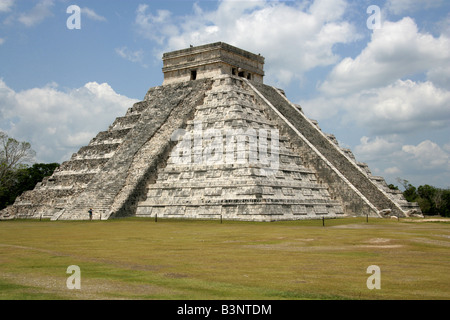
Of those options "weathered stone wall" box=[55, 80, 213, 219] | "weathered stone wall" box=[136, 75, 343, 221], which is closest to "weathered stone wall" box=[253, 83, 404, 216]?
"weathered stone wall" box=[136, 75, 343, 221]

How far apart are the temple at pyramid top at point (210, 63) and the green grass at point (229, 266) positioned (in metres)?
18.3

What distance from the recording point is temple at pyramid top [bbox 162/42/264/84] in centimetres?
3161

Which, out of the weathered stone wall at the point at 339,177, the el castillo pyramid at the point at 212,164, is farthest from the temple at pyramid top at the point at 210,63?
the weathered stone wall at the point at 339,177

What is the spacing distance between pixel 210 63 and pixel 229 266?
23.9 m

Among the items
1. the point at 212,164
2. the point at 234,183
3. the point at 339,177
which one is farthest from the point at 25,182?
the point at 339,177

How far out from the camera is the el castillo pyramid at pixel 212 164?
2359 centimetres

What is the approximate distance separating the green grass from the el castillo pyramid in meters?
8.12

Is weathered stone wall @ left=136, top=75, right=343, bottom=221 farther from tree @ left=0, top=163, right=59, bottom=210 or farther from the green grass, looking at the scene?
tree @ left=0, top=163, right=59, bottom=210

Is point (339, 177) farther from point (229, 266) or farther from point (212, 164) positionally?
point (229, 266)

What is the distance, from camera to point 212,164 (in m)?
25.0
